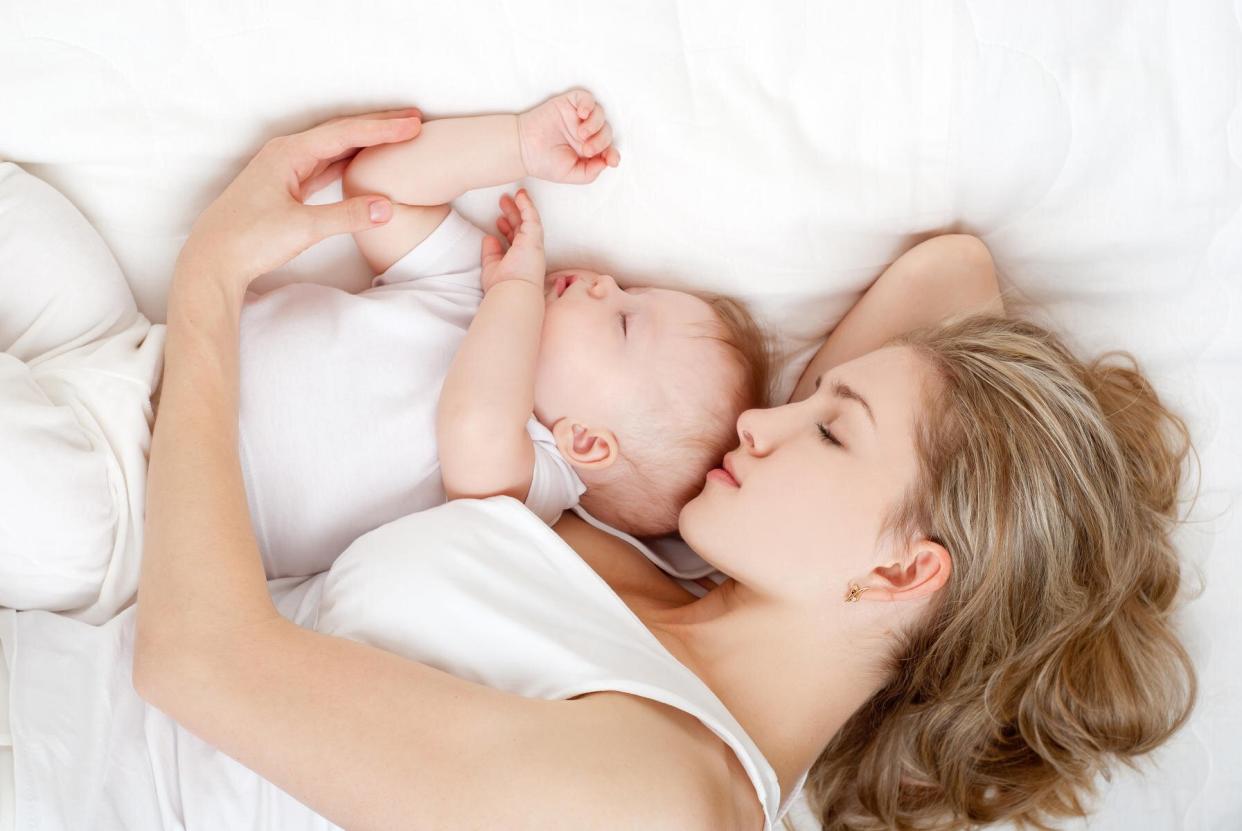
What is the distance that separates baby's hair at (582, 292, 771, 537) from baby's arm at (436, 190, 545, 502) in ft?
0.48

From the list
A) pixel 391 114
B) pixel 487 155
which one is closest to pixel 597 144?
pixel 487 155

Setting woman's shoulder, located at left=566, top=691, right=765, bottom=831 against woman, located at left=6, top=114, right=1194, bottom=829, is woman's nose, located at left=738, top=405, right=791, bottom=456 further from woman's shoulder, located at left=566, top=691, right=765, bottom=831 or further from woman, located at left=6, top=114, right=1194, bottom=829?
woman's shoulder, located at left=566, top=691, right=765, bottom=831

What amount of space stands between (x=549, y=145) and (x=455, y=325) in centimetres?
25

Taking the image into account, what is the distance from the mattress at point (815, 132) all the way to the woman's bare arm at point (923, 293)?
4 cm

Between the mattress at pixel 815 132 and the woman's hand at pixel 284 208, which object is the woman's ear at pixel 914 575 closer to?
the mattress at pixel 815 132

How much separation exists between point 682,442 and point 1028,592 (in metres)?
0.42

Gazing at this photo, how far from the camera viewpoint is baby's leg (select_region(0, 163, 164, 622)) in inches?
40.1

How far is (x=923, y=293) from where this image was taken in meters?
1.25

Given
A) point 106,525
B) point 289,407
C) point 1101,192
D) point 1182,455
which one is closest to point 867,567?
point 1182,455

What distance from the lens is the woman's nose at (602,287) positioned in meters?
1.28

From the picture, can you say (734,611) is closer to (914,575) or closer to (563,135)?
(914,575)

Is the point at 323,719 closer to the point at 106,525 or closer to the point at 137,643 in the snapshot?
the point at 137,643

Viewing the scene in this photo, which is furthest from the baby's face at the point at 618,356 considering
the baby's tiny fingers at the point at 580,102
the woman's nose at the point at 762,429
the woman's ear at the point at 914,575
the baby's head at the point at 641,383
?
the woman's ear at the point at 914,575

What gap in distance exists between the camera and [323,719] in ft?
2.95
